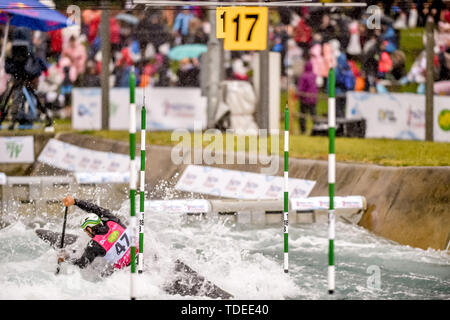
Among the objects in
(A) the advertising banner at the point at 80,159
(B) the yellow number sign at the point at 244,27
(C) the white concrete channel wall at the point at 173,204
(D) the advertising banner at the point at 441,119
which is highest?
(B) the yellow number sign at the point at 244,27

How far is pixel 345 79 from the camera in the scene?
18844 millimetres

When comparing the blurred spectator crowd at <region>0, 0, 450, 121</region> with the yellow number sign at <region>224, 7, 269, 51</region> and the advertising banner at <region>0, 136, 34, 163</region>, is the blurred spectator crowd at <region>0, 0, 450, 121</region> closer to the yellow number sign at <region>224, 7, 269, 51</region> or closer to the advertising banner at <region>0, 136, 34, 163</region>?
the advertising banner at <region>0, 136, 34, 163</region>

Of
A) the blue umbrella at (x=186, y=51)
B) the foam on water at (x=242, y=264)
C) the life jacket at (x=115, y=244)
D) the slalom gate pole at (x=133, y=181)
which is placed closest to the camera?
the slalom gate pole at (x=133, y=181)

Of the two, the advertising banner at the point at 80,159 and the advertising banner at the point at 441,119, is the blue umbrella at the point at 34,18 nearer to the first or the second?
the advertising banner at the point at 80,159

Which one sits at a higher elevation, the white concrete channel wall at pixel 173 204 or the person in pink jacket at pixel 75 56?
the person in pink jacket at pixel 75 56

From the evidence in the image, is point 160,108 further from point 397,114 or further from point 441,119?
point 441,119

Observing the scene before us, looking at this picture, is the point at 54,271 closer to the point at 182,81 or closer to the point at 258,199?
the point at 258,199

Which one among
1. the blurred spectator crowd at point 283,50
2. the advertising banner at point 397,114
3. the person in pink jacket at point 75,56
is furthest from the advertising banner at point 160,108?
the advertising banner at point 397,114

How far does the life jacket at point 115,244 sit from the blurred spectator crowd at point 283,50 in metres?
9.97

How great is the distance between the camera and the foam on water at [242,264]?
8164mm

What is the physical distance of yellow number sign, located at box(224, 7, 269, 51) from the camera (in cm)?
968

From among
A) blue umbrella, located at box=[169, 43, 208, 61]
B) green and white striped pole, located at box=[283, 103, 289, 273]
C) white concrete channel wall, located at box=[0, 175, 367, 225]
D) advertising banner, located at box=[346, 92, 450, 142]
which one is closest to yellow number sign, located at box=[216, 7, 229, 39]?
green and white striped pole, located at box=[283, 103, 289, 273]
